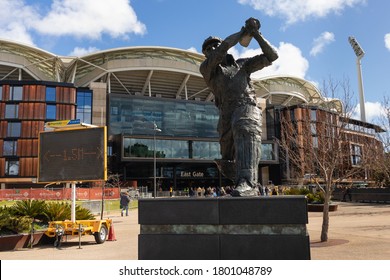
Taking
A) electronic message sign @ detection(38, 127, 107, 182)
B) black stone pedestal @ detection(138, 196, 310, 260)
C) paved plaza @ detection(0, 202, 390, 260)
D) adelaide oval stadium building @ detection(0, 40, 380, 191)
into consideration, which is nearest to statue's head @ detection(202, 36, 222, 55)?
black stone pedestal @ detection(138, 196, 310, 260)

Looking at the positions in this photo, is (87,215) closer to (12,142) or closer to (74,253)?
(74,253)

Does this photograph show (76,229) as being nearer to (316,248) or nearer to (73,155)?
(73,155)

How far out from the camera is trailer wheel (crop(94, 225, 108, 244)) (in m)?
12.7

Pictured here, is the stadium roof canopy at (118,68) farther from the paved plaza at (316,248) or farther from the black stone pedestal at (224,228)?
the black stone pedestal at (224,228)

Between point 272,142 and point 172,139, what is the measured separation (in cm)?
1868

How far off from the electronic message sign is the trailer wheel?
1690 mm

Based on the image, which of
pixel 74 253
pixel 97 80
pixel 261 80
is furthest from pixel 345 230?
pixel 261 80

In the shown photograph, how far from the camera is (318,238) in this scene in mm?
11797

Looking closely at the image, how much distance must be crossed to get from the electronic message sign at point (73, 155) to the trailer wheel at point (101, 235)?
5.54ft

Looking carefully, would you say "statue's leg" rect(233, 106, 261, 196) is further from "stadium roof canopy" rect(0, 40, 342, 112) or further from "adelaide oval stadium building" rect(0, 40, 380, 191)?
"stadium roof canopy" rect(0, 40, 342, 112)

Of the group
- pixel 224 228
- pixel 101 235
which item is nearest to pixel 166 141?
pixel 101 235

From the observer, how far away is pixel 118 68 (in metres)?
67.7

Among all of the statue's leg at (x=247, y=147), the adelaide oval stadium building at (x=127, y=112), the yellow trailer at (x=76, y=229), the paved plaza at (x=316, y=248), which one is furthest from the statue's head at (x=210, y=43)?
the adelaide oval stadium building at (x=127, y=112)

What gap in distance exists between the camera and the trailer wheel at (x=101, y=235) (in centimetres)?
1266
